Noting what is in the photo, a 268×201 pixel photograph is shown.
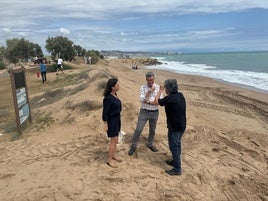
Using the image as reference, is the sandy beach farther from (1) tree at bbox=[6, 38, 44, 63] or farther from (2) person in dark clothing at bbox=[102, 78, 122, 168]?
(1) tree at bbox=[6, 38, 44, 63]

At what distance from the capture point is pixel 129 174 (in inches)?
258

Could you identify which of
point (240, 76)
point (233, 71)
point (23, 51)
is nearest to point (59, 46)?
point (23, 51)

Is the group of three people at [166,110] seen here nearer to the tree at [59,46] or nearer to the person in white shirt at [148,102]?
the person in white shirt at [148,102]

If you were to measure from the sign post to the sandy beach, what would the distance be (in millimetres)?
374

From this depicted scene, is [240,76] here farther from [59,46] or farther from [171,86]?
[171,86]

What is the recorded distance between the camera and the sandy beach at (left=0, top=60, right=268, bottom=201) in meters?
6.10

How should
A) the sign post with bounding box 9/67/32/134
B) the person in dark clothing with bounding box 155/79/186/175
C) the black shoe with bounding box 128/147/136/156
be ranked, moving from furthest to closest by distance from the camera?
the sign post with bounding box 9/67/32/134, the black shoe with bounding box 128/147/136/156, the person in dark clothing with bounding box 155/79/186/175

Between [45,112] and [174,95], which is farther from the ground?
[174,95]

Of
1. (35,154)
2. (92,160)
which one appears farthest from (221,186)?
(35,154)

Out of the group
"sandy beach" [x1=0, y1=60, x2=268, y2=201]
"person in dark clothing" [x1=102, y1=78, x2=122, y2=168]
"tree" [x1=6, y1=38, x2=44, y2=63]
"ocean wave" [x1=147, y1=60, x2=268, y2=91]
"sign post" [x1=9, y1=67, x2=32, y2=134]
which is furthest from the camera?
"tree" [x1=6, y1=38, x2=44, y2=63]

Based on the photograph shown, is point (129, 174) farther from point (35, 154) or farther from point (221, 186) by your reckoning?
point (35, 154)

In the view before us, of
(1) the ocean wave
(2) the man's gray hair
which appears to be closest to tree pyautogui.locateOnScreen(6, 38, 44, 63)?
(1) the ocean wave

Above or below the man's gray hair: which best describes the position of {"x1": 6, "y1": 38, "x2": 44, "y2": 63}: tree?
below

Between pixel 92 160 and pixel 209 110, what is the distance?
8496 mm
